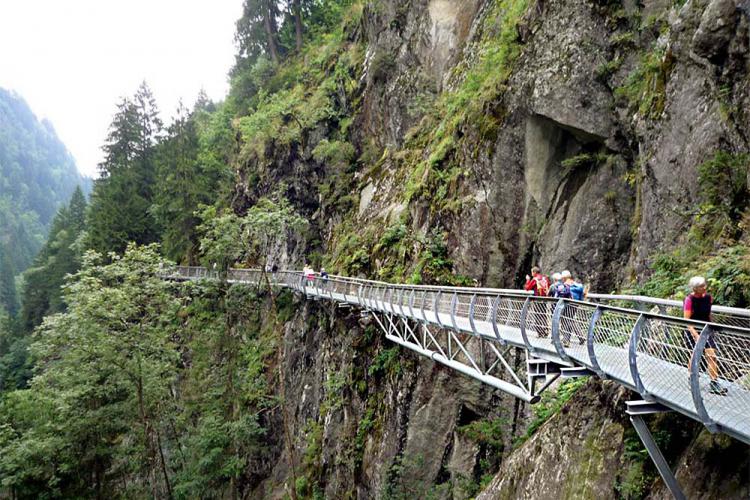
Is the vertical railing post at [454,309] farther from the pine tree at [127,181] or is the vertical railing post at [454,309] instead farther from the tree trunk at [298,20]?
the tree trunk at [298,20]

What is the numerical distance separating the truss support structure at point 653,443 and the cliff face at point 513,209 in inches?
6.7

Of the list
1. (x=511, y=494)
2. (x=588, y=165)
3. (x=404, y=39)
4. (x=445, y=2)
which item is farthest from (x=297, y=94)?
(x=511, y=494)

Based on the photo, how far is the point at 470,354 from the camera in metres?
14.0

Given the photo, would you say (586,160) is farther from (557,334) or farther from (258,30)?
(258,30)

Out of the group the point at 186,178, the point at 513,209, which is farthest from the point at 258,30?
the point at 513,209

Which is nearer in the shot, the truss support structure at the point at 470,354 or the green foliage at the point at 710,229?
the green foliage at the point at 710,229

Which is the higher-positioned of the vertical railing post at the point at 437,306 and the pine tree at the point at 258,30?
the pine tree at the point at 258,30

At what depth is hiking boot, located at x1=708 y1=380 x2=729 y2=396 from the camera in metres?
4.36

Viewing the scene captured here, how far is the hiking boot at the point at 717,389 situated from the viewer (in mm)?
4363

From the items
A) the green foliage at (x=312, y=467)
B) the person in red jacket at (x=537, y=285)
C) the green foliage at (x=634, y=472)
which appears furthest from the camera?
the green foliage at (x=312, y=467)

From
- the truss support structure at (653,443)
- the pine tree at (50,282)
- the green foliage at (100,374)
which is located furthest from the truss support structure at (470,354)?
the pine tree at (50,282)

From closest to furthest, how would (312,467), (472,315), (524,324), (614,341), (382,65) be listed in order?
(614,341) → (524,324) → (472,315) → (312,467) → (382,65)

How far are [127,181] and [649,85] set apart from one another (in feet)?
126

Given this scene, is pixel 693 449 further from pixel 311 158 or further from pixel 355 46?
pixel 355 46
